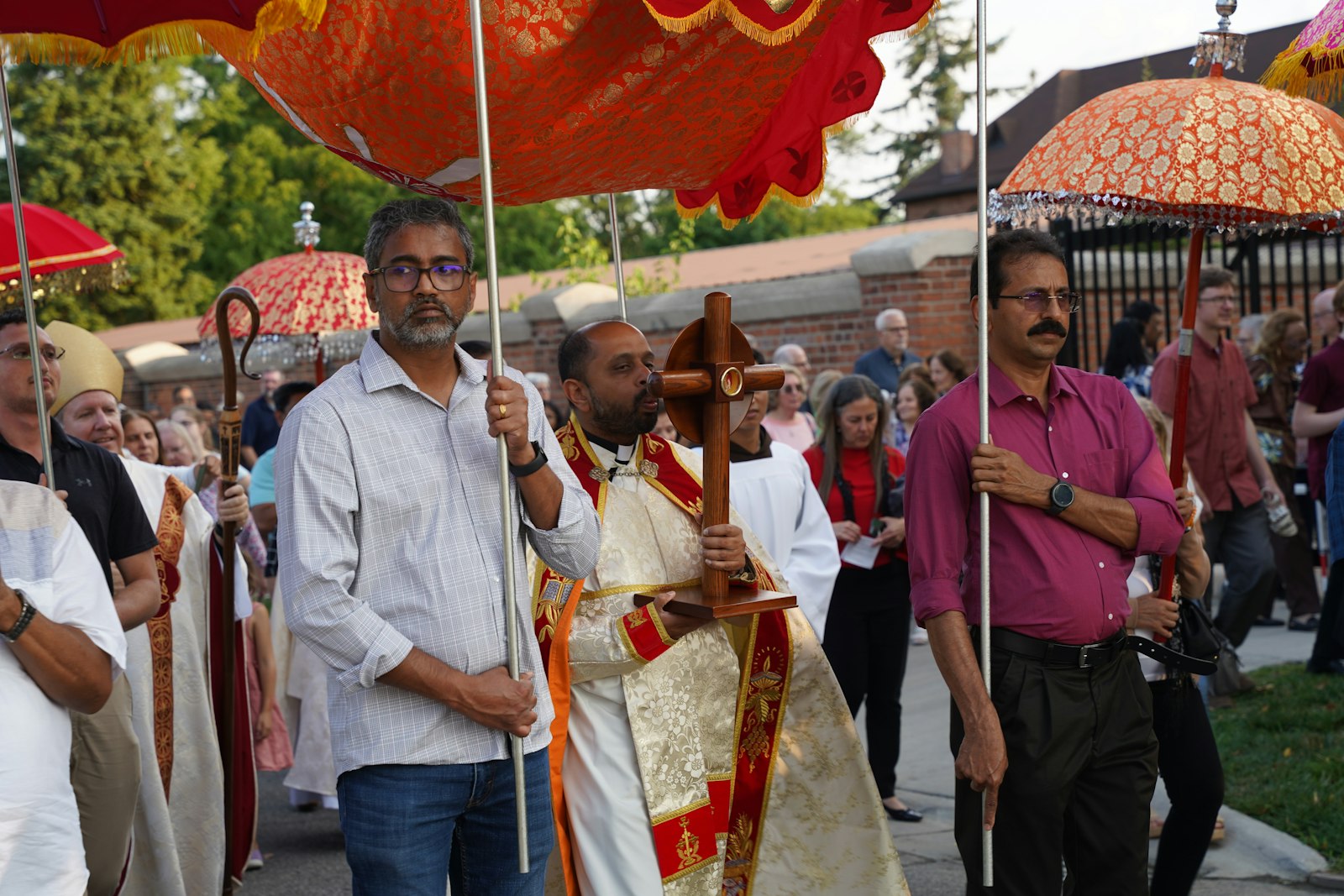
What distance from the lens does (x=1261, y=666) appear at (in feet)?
27.8

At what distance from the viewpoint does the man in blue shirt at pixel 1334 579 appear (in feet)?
16.3

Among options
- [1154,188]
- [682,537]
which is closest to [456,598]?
[682,537]

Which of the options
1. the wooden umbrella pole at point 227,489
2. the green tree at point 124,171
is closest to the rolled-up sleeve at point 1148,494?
the wooden umbrella pole at point 227,489

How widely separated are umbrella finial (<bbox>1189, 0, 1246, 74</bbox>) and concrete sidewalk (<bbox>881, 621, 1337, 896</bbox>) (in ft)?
9.38

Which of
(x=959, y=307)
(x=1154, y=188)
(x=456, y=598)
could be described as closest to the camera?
(x=456, y=598)

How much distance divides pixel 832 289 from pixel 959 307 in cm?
116

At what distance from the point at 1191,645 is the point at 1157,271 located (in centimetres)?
936

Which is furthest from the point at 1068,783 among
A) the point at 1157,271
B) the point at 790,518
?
the point at 1157,271

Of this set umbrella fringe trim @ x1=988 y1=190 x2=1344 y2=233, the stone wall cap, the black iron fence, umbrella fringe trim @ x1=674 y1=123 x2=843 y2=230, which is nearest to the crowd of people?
umbrella fringe trim @ x1=988 y1=190 x2=1344 y2=233

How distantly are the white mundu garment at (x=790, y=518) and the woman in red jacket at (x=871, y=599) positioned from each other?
1.95ft

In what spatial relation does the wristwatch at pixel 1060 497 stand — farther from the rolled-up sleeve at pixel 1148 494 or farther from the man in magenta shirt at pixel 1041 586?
the rolled-up sleeve at pixel 1148 494

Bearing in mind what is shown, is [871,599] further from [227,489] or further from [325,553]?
[325,553]

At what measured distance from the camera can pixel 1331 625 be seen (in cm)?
732

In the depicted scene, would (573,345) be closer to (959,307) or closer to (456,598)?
(456,598)
